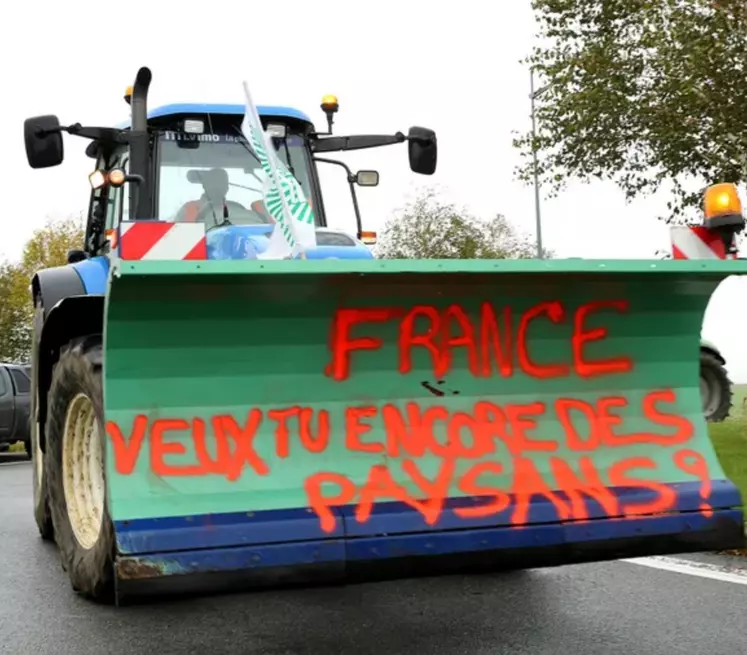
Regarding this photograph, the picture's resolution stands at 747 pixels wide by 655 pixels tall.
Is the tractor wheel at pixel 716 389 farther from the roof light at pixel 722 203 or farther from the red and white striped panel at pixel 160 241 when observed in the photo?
the red and white striped panel at pixel 160 241

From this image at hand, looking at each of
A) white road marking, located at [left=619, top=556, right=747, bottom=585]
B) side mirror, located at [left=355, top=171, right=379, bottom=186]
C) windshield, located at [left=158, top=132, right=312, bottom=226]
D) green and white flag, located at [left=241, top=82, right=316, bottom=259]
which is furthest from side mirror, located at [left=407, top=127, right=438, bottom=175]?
white road marking, located at [left=619, top=556, right=747, bottom=585]

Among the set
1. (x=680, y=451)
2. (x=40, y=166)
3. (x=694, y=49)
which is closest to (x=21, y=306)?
(x=694, y=49)

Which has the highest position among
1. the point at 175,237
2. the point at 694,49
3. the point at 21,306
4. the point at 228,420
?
the point at 694,49

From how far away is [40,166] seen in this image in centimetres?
539

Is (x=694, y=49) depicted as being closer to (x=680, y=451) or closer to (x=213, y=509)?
(x=680, y=451)

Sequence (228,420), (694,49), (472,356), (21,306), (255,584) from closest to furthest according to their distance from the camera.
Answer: (255,584)
(228,420)
(472,356)
(694,49)
(21,306)

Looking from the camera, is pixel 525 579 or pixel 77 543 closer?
pixel 77 543

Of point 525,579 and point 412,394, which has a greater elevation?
point 412,394

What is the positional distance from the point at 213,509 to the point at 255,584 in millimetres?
306

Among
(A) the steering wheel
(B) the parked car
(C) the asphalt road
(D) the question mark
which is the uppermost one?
(A) the steering wheel

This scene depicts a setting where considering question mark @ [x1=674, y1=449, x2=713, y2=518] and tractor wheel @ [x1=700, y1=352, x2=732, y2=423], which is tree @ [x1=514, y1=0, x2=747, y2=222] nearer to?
tractor wheel @ [x1=700, y1=352, x2=732, y2=423]

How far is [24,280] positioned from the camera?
39250 millimetres

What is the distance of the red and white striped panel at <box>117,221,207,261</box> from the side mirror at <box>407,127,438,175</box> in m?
3.01

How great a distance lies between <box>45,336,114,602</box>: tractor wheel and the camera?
376 cm
